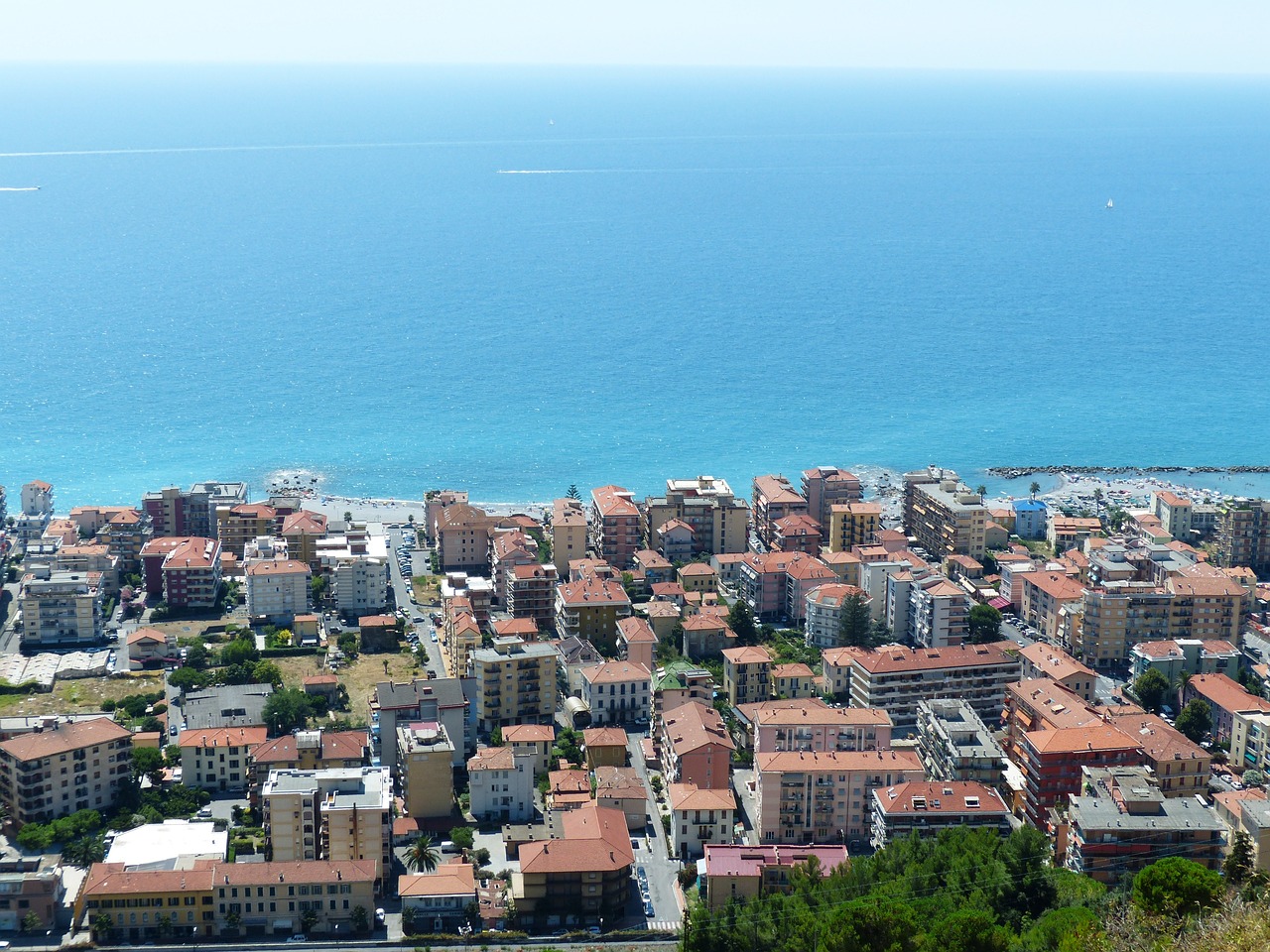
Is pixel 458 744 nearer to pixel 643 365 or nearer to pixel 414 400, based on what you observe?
pixel 414 400

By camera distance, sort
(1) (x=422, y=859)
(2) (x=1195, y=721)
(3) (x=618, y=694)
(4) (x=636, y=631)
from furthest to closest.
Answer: (4) (x=636, y=631)
(3) (x=618, y=694)
(2) (x=1195, y=721)
(1) (x=422, y=859)

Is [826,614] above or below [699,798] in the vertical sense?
above

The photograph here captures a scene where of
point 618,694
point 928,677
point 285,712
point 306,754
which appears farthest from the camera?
point 618,694

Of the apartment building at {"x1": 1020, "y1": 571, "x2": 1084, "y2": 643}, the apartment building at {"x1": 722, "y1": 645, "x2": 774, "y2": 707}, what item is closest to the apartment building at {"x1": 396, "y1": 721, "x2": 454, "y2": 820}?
the apartment building at {"x1": 722, "y1": 645, "x2": 774, "y2": 707}

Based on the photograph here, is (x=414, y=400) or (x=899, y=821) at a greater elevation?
(x=414, y=400)

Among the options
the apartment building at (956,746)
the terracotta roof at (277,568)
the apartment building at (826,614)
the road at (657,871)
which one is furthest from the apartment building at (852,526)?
the road at (657,871)

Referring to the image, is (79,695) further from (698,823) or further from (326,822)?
(698,823)

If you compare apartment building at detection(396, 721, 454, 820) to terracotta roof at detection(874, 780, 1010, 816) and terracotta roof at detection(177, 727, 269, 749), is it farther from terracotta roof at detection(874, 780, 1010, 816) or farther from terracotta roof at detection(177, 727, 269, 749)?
terracotta roof at detection(874, 780, 1010, 816)

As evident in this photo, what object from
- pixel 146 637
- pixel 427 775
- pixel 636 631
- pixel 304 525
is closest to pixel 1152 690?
pixel 636 631

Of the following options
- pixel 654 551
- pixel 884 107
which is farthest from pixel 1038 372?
pixel 884 107
